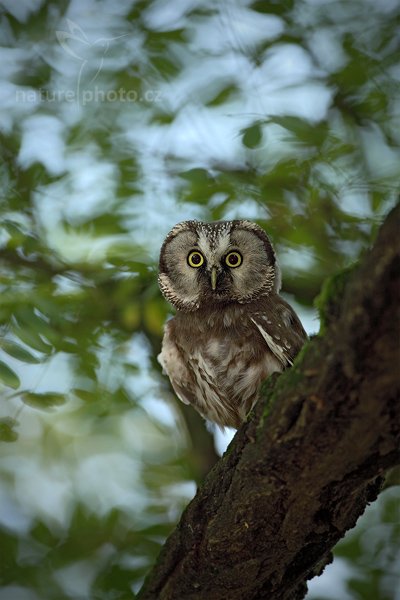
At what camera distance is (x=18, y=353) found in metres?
3.30

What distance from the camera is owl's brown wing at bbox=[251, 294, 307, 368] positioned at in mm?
3497

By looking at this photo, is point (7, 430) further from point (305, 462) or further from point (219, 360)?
point (305, 462)

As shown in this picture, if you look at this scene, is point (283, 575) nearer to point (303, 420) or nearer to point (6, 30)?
point (303, 420)

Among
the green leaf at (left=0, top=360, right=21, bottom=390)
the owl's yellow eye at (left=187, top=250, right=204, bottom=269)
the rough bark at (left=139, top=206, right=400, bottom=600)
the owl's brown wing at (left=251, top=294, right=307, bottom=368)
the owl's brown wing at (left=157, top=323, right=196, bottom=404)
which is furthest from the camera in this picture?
the owl's yellow eye at (left=187, top=250, right=204, bottom=269)

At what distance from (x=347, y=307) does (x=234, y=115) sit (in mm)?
2225

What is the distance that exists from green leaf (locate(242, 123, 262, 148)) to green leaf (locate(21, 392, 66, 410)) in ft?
5.06

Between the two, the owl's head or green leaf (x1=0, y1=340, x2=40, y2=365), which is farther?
the owl's head

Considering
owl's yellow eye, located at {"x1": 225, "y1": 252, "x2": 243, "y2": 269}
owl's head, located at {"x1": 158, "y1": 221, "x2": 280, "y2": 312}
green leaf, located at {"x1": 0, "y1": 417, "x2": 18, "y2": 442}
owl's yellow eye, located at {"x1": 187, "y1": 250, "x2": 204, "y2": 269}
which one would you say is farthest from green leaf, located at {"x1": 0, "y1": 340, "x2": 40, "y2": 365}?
owl's yellow eye, located at {"x1": 225, "y1": 252, "x2": 243, "y2": 269}

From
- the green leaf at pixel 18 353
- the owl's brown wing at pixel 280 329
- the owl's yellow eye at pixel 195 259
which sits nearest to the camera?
the green leaf at pixel 18 353

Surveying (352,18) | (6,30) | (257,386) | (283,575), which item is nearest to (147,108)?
(6,30)

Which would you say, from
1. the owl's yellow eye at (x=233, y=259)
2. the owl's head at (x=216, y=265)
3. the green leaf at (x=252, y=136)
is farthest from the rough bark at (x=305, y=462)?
the green leaf at (x=252, y=136)

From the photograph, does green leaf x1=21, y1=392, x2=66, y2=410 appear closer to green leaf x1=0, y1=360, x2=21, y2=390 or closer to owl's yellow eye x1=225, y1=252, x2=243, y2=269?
green leaf x1=0, y1=360, x2=21, y2=390

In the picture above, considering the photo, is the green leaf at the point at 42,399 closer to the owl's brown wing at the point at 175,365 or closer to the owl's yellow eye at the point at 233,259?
the owl's brown wing at the point at 175,365

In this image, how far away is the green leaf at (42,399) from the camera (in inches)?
131
